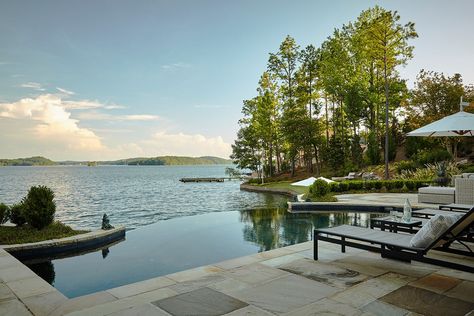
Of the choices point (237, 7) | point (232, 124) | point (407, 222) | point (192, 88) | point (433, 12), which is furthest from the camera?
point (232, 124)

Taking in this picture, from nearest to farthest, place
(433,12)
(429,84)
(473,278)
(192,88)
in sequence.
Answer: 1. (473,278)
2. (433,12)
3. (429,84)
4. (192,88)

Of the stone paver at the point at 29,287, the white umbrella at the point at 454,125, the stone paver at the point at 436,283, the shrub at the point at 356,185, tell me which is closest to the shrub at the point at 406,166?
the shrub at the point at 356,185

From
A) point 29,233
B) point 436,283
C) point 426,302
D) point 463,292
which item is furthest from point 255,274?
point 29,233

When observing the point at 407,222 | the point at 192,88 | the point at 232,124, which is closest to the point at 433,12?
the point at 407,222

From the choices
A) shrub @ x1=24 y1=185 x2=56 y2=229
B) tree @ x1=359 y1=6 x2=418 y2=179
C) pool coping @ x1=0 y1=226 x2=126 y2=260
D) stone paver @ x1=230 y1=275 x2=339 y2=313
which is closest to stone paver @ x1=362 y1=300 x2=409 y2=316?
stone paver @ x1=230 y1=275 x2=339 y2=313

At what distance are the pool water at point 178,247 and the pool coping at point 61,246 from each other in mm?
251

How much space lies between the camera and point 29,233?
6852mm

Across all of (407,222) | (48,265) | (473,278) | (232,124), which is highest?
(232,124)

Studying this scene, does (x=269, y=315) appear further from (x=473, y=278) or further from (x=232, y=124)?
(x=232, y=124)

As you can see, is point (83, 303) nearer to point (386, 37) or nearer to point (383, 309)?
point (383, 309)

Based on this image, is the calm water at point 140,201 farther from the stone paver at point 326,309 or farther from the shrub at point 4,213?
the stone paver at point 326,309

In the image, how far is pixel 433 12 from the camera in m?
12.4

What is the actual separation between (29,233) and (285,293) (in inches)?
239

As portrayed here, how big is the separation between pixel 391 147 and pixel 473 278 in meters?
22.7
